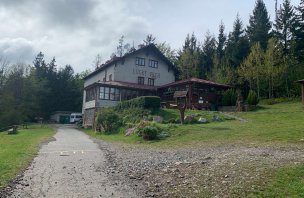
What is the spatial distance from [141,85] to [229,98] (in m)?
14.5

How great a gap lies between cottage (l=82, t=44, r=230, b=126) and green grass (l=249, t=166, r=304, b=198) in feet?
99.7

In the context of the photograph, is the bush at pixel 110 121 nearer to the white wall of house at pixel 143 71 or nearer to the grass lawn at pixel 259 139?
the grass lawn at pixel 259 139

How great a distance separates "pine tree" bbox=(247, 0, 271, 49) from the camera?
60.2 meters

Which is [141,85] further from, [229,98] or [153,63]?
[229,98]

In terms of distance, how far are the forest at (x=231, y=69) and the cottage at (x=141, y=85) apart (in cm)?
899

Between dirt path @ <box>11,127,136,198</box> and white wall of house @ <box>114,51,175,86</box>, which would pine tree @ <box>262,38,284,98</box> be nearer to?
white wall of house @ <box>114,51,175,86</box>

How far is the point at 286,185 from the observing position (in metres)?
8.12

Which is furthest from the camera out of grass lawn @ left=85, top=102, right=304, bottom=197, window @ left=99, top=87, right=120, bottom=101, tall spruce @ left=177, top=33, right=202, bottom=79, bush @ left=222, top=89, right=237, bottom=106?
tall spruce @ left=177, top=33, right=202, bottom=79

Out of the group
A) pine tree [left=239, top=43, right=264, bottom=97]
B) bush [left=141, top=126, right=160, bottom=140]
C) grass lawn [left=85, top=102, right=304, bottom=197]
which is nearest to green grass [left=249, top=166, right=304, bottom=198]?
grass lawn [left=85, top=102, right=304, bottom=197]

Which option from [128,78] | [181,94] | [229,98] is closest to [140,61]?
[128,78]

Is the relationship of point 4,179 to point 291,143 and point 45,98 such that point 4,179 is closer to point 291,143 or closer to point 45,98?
point 291,143

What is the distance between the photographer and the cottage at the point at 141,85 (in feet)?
139

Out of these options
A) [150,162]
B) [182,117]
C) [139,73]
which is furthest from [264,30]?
[150,162]

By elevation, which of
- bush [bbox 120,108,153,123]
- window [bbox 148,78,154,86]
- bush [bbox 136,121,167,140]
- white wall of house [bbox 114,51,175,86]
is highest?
white wall of house [bbox 114,51,175,86]
